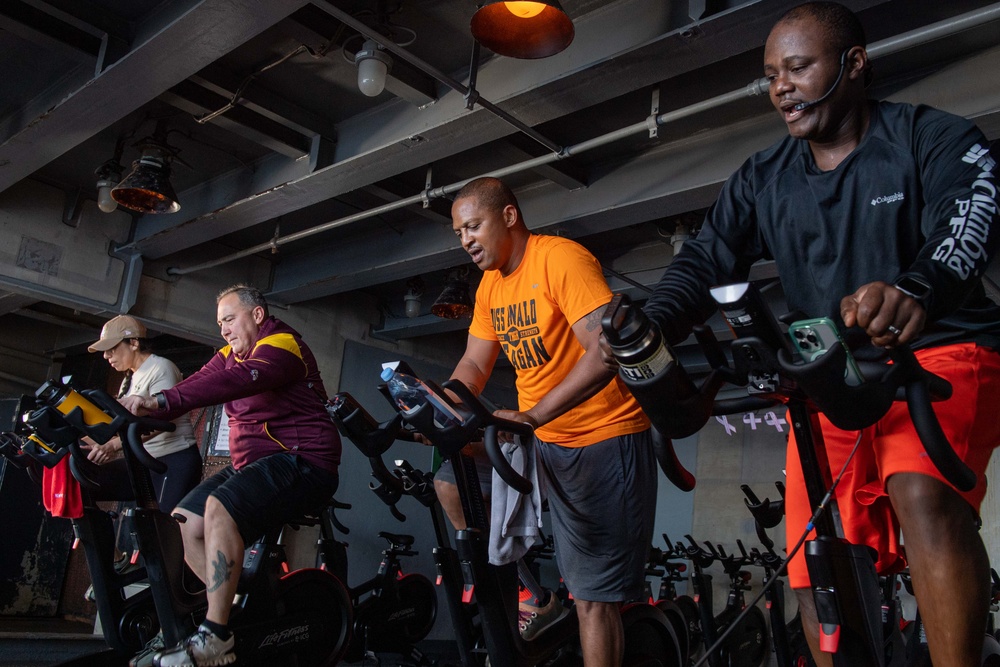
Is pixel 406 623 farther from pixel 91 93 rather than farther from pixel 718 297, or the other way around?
pixel 718 297

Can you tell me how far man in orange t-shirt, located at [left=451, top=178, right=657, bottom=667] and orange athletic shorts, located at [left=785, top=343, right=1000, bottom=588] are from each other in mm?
650

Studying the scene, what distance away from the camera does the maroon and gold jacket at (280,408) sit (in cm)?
294

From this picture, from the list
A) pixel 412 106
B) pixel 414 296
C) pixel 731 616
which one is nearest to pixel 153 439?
pixel 412 106

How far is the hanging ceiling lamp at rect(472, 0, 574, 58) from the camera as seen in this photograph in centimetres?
Result: 289

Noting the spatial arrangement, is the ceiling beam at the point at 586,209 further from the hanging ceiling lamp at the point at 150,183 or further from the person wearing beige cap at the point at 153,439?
the person wearing beige cap at the point at 153,439

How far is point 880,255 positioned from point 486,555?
1310 millimetres

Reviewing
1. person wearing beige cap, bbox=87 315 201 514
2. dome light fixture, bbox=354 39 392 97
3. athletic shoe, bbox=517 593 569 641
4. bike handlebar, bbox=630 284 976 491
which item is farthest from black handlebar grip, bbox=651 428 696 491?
person wearing beige cap, bbox=87 315 201 514

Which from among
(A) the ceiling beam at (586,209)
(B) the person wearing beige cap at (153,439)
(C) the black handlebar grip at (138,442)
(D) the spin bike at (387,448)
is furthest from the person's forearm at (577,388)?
(A) the ceiling beam at (586,209)

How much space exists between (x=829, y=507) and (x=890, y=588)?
8.05 ft

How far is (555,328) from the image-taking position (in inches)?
91.0

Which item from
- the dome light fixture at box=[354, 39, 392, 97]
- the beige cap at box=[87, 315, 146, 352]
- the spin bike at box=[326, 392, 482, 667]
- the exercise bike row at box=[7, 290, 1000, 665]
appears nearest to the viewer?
the exercise bike row at box=[7, 290, 1000, 665]

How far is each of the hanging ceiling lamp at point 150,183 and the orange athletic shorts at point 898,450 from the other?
14.1 feet

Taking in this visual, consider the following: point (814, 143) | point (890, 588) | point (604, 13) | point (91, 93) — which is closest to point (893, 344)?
point (814, 143)

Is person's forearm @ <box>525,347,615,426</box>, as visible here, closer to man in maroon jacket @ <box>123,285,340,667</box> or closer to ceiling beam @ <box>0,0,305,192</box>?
man in maroon jacket @ <box>123,285,340,667</box>
